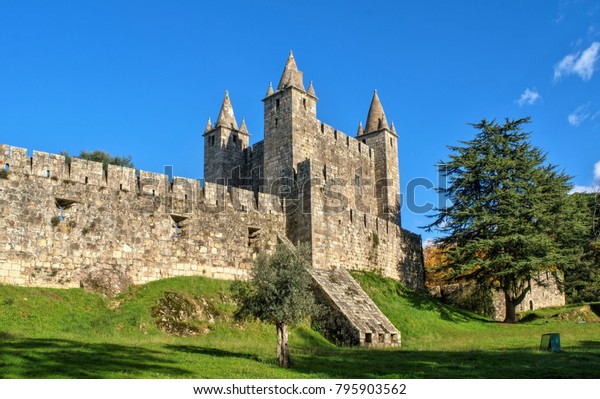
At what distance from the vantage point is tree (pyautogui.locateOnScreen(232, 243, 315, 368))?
715 inches

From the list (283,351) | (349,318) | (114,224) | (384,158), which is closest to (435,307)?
(384,158)

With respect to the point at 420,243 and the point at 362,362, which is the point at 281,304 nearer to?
the point at 362,362

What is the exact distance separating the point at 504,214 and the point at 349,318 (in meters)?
15.5

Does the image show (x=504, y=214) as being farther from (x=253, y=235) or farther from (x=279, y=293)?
(x=279, y=293)

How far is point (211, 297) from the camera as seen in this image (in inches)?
1041

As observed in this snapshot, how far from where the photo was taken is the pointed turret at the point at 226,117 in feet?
138

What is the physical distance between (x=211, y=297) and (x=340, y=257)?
28.9ft

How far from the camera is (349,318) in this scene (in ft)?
86.9

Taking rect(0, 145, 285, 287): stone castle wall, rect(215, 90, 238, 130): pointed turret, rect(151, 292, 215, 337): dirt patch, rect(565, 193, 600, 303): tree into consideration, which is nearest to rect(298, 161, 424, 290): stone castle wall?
rect(0, 145, 285, 287): stone castle wall

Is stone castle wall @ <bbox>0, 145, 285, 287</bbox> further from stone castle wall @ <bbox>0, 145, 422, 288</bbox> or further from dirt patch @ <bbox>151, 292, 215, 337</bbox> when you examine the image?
dirt patch @ <bbox>151, 292, 215, 337</bbox>

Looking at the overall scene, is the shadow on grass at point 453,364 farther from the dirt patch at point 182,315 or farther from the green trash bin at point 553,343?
the dirt patch at point 182,315

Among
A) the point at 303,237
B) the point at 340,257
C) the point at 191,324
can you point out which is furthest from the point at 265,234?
the point at 191,324

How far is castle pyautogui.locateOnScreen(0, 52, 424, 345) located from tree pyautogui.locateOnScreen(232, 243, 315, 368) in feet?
26.2
